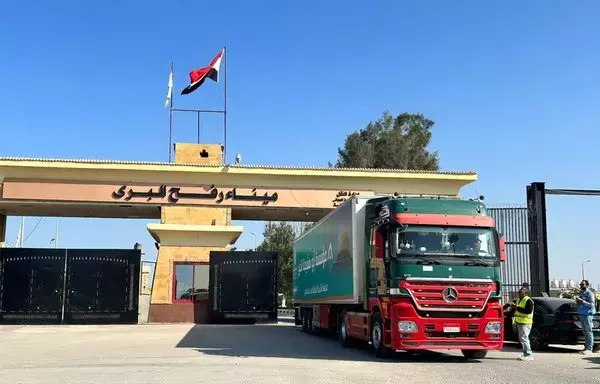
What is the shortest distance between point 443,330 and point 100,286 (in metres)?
20.4

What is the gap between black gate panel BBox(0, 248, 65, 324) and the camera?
29.1 m

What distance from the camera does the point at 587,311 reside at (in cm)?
1576

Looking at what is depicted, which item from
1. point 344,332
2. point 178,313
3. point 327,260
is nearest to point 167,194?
point 178,313

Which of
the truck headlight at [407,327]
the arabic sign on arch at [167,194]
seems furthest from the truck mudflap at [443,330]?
the arabic sign on arch at [167,194]

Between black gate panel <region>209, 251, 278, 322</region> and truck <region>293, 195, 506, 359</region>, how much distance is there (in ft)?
52.1

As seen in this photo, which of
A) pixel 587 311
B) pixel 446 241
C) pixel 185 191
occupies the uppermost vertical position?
pixel 185 191

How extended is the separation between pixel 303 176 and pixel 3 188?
14.3 metres

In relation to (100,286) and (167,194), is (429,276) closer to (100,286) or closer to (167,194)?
(100,286)

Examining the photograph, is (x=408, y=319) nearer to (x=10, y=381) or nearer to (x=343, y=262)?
(x=343, y=262)

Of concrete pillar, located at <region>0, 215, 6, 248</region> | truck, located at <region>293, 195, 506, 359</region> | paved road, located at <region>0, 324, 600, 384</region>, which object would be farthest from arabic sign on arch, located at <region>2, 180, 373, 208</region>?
truck, located at <region>293, 195, 506, 359</region>

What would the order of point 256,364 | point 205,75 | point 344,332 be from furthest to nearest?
point 205,75
point 344,332
point 256,364

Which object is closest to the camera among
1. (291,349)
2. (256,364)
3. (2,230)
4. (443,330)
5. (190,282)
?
(256,364)

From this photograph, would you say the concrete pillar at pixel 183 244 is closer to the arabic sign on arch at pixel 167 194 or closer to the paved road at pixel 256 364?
the arabic sign on arch at pixel 167 194

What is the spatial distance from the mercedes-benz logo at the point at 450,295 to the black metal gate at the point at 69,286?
64.3 feet
